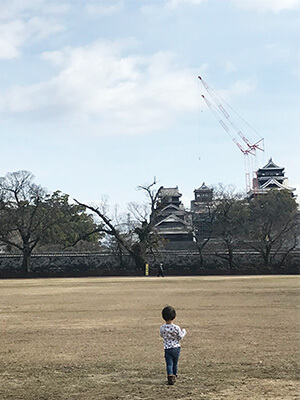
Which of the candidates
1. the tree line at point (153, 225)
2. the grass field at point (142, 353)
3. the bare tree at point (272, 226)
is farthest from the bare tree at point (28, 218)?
the grass field at point (142, 353)

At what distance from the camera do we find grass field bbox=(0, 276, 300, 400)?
6906 millimetres

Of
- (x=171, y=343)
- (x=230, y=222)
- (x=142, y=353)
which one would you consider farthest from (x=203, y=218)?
(x=171, y=343)

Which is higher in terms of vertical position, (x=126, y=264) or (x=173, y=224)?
(x=173, y=224)

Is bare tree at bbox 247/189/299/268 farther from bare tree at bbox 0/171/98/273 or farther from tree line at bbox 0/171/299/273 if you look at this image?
bare tree at bbox 0/171/98/273

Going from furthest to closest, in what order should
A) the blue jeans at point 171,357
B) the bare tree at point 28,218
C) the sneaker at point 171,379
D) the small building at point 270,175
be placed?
the small building at point 270,175, the bare tree at point 28,218, the blue jeans at point 171,357, the sneaker at point 171,379

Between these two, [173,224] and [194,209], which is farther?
[173,224]

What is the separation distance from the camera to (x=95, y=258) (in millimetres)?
52062

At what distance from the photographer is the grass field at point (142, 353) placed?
6.91 m

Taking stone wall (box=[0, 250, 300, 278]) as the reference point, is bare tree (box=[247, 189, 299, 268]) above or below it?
above

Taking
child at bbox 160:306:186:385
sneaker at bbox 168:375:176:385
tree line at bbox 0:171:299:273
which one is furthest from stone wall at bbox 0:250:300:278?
sneaker at bbox 168:375:176:385

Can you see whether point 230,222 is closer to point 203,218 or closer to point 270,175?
point 203,218

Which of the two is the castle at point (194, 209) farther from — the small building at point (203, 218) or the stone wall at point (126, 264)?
the stone wall at point (126, 264)

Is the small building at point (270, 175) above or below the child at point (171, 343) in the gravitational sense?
above

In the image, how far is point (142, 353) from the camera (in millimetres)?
9625
